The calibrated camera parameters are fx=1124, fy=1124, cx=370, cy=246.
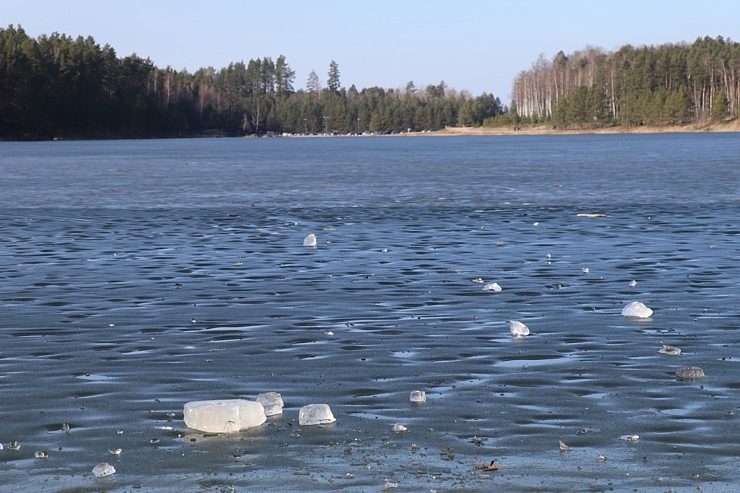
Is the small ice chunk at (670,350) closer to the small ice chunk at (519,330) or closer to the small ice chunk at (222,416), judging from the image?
the small ice chunk at (519,330)

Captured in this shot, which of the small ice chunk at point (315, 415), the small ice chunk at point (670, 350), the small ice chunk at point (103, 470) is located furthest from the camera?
the small ice chunk at point (670, 350)

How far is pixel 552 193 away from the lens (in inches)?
1660

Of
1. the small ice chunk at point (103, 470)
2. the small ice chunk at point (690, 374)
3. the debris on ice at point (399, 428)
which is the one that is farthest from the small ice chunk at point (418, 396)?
the small ice chunk at point (103, 470)

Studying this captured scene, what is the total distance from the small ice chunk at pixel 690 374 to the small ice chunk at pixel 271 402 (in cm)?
392

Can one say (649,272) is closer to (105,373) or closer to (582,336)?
(582,336)

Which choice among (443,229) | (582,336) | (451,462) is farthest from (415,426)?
(443,229)

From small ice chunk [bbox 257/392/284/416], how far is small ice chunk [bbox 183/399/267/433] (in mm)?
381

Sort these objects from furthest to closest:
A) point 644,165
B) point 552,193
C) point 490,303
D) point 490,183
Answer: point 644,165 < point 490,183 < point 552,193 < point 490,303

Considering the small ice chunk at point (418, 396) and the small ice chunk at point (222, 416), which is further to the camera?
the small ice chunk at point (418, 396)

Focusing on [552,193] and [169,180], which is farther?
[169,180]

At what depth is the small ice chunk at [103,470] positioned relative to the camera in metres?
7.75

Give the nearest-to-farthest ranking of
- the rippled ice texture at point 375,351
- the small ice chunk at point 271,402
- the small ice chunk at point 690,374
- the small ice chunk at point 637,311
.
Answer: the rippled ice texture at point 375,351
the small ice chunk at point 271,402
the small ice chunk at point 690,374
the small ice chunk at point 637,311

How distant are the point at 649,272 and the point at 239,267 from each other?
7.22 meters

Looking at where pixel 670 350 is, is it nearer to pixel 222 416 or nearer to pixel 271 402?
pixel 271 402
